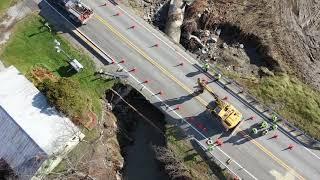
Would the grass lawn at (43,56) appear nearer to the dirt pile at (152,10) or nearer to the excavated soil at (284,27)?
the dirt pile at (152,10)

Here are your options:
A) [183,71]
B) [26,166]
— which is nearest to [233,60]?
[183,71]

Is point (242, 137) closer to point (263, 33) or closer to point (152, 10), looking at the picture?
point (263, 33)

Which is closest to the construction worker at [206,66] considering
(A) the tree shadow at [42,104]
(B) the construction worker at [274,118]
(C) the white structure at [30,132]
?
(B) the construction worker at [274,118]

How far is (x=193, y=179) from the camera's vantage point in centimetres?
4500

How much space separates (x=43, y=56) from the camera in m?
51.4

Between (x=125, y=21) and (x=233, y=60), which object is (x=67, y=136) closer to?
(x=125, y=21)

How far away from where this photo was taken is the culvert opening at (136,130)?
49.4 meters

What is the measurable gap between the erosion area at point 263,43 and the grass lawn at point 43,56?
9206 millimetres

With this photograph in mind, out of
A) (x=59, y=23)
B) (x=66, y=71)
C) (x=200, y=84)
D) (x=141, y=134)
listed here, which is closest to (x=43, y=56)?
(x=66, y=71)

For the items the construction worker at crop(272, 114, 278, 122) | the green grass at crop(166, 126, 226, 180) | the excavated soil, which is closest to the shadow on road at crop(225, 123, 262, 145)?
the construction worker at crop(272, 114, 278, 122)

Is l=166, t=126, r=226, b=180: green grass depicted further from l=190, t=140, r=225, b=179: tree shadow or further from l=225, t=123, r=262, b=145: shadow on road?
l=225, t=123, r=262, b=145: shadow on road

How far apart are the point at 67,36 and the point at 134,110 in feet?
36.5

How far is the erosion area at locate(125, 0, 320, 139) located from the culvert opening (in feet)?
25.6

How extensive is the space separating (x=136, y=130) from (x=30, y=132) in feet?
36.8
